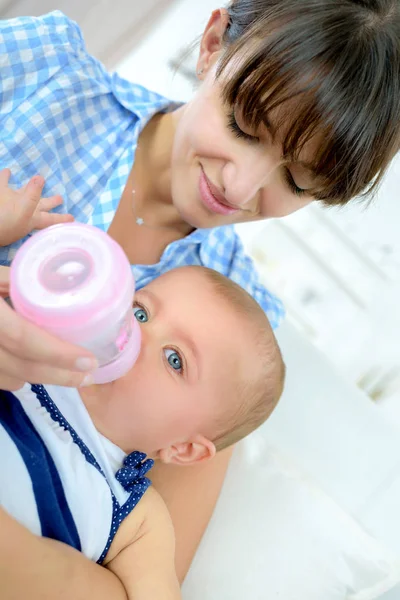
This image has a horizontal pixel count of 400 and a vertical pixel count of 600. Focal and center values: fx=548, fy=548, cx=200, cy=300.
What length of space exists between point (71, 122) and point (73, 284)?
0.70 metres

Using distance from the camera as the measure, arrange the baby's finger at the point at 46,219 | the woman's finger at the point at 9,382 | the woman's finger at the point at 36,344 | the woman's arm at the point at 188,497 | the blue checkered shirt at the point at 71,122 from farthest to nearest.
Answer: the woman's arm at the point at 188,497, the blue checkered shirt at the point at 71,122, the baby's finger at the point at 46,219, the woman's finger at the point at 9,382, the woman's finger at the point at 36,344

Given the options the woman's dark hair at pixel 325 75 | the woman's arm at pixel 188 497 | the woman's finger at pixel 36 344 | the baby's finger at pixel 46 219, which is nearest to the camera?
the woman's finger at pixel 36 344

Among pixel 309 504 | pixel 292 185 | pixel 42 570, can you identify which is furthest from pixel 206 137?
pixel 309 504

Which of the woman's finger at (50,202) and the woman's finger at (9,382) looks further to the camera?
the woman's finger at (50,202)

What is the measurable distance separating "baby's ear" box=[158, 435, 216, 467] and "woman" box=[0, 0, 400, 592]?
20 cm

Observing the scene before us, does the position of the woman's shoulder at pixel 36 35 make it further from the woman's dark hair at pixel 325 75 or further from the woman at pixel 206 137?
the woman's dark hair at pixel 325 75

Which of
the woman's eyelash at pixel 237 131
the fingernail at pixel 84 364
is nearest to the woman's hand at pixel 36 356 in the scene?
the fingernail at pixel 84 364

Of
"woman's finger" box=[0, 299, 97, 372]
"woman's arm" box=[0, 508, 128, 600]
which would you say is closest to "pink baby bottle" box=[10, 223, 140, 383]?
"woman's finger" box=[0, 299, 97, 372]

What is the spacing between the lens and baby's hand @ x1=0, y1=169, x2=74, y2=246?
3.07 ft

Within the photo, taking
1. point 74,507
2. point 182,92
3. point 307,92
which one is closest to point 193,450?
point 74,507

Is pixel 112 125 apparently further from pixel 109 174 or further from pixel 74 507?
pixel 74 507

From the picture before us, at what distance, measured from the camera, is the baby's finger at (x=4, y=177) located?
1.00 meters

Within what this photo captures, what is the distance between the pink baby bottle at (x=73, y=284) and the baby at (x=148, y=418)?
1.09 ft

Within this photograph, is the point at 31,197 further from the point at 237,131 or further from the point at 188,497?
the point at 188,497
